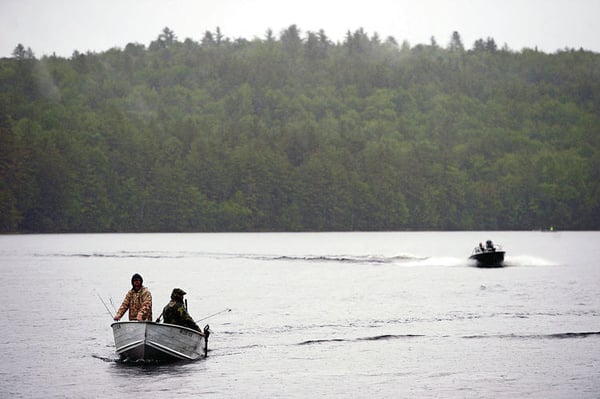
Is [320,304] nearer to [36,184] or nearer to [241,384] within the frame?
[241,384]

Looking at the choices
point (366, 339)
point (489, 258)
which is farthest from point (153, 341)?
point (489, 258)

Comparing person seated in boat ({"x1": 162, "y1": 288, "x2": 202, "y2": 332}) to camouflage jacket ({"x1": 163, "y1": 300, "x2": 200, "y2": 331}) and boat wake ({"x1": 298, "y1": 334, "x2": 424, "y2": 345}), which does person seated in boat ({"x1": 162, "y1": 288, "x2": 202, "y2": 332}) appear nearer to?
camouflage jacket ({"x1": 163, "y1": 300, "x2": 200, "y2": 331})

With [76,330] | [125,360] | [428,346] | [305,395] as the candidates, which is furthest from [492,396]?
[76,330]

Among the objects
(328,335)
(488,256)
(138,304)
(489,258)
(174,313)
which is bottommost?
(328,335)

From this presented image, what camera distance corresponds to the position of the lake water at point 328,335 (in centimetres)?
3197

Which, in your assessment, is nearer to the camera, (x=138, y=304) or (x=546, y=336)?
(x=138, y=304)

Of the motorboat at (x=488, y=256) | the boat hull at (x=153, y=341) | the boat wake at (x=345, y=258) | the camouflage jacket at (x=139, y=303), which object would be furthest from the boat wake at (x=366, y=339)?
the boat wake at (x=345, y=258)

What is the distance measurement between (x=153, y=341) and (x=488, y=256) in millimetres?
59803

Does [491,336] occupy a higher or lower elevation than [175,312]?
lower

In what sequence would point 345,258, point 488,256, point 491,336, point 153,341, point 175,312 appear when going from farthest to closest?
point 345,258
point 488,256
point 491,336
point 175,312
point 153,341

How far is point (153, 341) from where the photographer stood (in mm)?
34344

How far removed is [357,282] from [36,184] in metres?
130

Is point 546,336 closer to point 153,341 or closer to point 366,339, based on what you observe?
point 366,339

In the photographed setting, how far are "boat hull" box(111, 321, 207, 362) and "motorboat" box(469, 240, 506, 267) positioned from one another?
57.0 m
